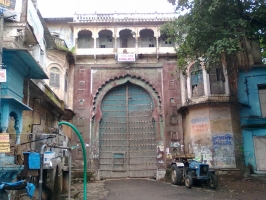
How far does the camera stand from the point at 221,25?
37.2ft

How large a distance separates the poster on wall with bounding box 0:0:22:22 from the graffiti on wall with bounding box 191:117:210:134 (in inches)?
435

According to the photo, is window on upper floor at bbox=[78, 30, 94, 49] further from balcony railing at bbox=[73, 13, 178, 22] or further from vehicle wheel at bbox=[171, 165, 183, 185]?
vehicle wheel at bbox=[171, 165, 183, 185]

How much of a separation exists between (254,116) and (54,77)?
12082 mm

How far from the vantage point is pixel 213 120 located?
631 inches

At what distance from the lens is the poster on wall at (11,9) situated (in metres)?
8.76

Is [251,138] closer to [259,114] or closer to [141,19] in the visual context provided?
[259,114]

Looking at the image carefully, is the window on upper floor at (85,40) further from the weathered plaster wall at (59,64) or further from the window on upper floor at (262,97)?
the window on upper floor at (262,97)

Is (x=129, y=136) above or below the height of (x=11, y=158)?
above

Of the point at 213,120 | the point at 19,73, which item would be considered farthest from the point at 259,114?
the point at 19,73

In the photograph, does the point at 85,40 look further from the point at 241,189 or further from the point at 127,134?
the point at 241,189

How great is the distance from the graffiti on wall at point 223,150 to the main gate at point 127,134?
4.09 metres

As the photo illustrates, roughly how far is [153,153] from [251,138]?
19.4 feet

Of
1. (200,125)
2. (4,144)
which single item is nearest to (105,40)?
(200,125)

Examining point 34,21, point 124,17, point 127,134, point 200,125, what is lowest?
point 127,134
